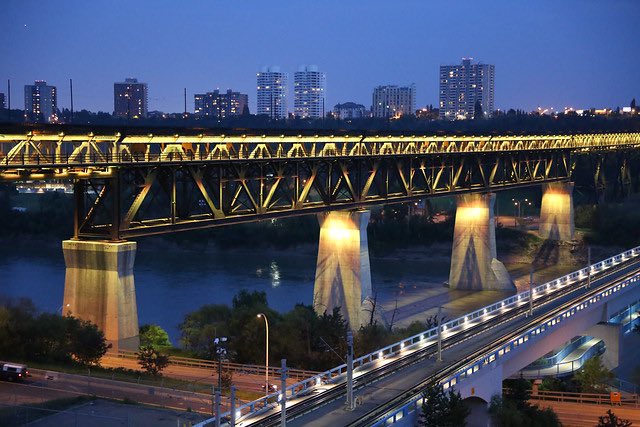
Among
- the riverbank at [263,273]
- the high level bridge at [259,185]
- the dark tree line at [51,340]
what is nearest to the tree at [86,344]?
the dark tree line at [51,340]

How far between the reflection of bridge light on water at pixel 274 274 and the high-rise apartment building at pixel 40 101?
83.3ft

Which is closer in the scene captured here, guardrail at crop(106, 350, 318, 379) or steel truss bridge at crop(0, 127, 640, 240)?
guardrail at crop(106, 350, 318, 379)

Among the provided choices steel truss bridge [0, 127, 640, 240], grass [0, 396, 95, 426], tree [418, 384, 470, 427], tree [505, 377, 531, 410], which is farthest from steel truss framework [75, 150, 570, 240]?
tree [418, 384, 470, 427]

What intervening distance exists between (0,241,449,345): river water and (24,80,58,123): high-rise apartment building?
46.6ft

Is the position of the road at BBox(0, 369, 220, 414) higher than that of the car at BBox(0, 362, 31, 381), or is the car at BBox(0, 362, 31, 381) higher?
the car at BBox(0, 362, 31, 381)

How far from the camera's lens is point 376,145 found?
2581 inches

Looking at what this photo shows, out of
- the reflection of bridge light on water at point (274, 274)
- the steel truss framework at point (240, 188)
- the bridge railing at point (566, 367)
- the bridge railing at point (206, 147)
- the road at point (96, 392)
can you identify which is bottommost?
the reflection of bridge light on water at point (274, 274)

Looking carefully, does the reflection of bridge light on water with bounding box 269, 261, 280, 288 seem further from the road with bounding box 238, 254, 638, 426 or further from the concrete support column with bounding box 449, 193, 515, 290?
the road with bounding box 238, 254, 638, 426

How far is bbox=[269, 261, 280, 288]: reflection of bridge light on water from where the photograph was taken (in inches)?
3191

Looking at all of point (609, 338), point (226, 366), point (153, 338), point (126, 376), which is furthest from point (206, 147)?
point (609, 338)

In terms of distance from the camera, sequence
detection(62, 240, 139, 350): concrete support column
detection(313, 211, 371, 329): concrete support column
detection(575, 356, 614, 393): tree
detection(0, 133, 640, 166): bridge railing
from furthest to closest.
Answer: detection(313, 211, 371, 329): concrete support column < detection(575, 356, 614, 393): tree < detection(62, 240, 139, 350): concrete support column < detection(0, 133, 640, 166): bridge railing

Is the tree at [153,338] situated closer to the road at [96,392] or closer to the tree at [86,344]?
the tree at [86,344]

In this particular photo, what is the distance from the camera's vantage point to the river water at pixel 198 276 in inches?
2702

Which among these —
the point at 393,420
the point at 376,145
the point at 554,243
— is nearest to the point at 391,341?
the point at 393,420
